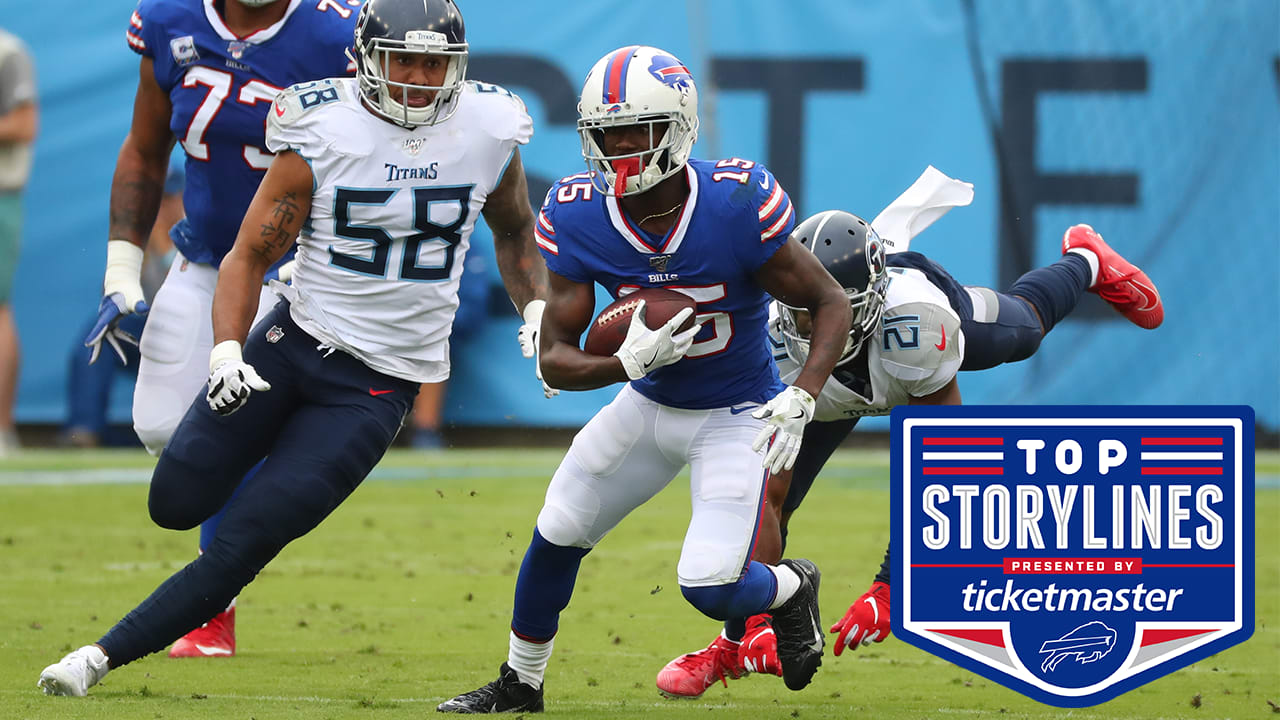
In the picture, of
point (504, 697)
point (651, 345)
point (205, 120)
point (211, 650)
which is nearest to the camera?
point (651, 345)

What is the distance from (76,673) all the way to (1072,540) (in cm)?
245

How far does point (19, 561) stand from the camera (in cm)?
685

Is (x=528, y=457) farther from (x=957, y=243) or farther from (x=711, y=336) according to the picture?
(x=711, y=336)

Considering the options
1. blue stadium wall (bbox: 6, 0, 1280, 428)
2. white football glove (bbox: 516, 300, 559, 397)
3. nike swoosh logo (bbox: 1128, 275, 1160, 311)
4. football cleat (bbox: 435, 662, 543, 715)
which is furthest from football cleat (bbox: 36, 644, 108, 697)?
blue stadium wall (bbox: 6, 0, 1280, 428)

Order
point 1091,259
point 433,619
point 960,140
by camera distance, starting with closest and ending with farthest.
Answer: point 433,619 → point 1091,259 → point 960,140

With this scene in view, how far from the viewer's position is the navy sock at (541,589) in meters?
4.25

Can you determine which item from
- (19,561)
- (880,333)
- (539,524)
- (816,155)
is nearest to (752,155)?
(816,155)

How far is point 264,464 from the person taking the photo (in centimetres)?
420

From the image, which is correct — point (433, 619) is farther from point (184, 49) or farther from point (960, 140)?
point (960, 140)

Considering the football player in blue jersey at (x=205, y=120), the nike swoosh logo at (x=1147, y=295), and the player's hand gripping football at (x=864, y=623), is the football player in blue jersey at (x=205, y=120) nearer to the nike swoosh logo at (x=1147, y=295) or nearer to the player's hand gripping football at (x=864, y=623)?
the player's hand gripping football at (x=864, y=623)

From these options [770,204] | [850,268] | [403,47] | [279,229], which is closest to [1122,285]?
[850,268]

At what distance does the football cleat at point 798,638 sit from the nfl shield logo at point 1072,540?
0.28 meters

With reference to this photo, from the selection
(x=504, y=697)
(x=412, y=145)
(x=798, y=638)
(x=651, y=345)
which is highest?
(x=412, y=145)

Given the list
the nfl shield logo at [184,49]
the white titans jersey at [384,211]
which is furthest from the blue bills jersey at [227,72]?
the white titans jersey at [384,211]
